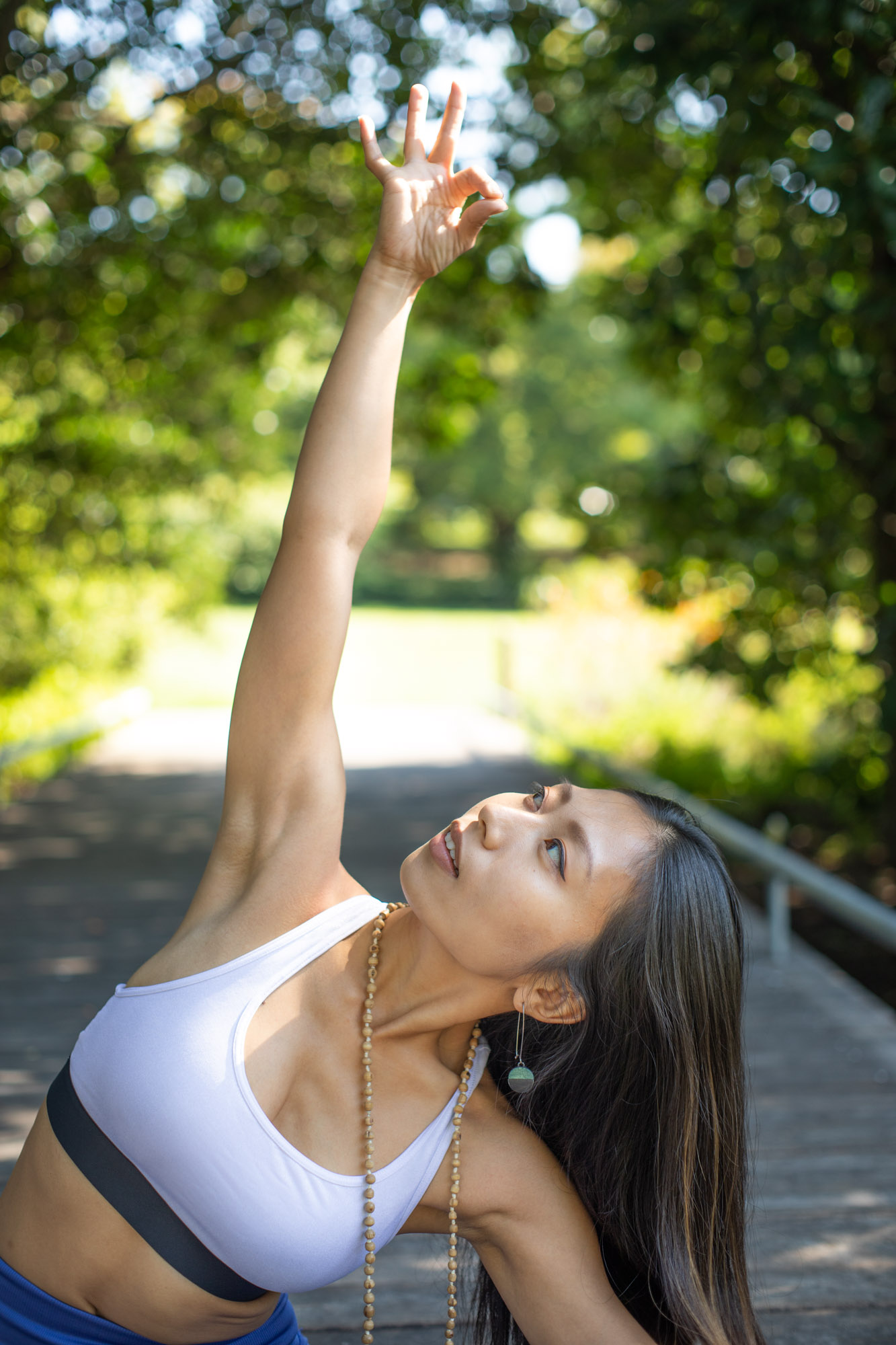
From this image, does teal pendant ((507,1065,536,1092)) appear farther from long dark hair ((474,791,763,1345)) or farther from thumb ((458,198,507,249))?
thumb ((458,198,507,249))

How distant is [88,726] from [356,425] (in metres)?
10.8

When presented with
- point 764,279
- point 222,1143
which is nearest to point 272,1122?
point 222,1143

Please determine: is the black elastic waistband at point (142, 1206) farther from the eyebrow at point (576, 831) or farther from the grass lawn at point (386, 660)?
the grass lawn at point (386, 660)

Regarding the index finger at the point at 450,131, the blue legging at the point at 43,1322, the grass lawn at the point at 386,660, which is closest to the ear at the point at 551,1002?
the blue legging at the point at 43,1322

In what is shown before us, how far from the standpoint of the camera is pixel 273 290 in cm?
905

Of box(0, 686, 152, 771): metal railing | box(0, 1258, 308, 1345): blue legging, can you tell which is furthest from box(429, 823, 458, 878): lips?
box(0, 686, 152, 771): metal railing

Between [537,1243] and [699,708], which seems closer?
[537,1243]

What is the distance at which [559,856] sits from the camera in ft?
5.63

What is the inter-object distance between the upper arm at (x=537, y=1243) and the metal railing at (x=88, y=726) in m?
7.35

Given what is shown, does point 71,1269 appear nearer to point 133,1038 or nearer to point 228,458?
point 133,1038

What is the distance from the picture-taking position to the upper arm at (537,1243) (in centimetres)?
169

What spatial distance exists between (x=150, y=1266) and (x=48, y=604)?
14.9 m

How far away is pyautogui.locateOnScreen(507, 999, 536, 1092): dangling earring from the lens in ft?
5.80

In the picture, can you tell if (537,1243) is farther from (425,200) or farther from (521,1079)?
(425,200)
